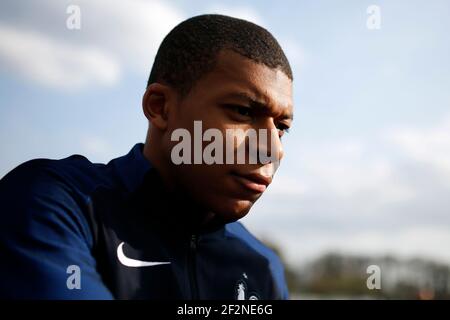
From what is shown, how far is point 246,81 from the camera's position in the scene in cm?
221

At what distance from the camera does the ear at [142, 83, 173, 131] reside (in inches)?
97.3

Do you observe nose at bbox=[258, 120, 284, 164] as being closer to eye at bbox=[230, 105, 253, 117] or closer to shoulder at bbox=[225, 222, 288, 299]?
eye at bbox=[230, 105, 253, 117]

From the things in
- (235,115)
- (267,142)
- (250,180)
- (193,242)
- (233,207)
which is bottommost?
(193,242)

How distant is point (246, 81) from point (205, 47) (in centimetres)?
33

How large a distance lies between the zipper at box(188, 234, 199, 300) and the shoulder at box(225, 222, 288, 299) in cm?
A: 35

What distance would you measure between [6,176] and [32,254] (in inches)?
19.4

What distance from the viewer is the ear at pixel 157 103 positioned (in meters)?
2.47

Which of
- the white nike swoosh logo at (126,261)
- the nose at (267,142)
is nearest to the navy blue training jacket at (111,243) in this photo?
the white nike swoosh logo at (126,261)

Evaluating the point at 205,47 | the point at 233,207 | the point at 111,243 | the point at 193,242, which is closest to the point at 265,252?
the point at 193,242

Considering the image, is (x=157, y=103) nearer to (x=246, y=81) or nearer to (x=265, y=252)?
(x=246, y=81)

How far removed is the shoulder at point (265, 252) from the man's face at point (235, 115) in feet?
2.06

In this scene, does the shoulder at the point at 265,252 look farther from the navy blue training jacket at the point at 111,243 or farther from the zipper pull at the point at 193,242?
the zipper pull at the point at 193,242
